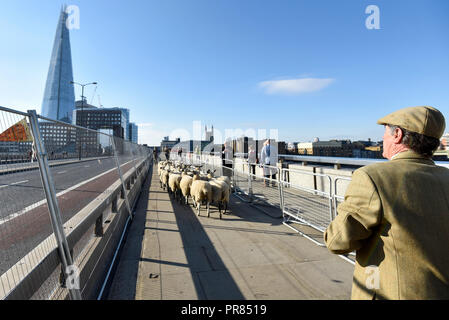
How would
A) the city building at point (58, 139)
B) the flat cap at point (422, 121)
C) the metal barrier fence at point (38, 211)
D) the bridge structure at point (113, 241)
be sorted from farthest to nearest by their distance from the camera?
the city building at point (58, 139) < the bridge structure at point (113, 241) < the metal barrier fence at point (38, 211) < the flat cap at point (422, 121)

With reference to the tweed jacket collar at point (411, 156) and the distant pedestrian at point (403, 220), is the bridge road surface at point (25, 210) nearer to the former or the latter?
the distant pedestrian at point (403, 220)

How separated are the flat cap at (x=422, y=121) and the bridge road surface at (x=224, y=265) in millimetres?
2414

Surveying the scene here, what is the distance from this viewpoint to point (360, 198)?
4.00 feet

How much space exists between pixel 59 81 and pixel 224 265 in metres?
172

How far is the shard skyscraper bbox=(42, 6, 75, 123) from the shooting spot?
440 ft

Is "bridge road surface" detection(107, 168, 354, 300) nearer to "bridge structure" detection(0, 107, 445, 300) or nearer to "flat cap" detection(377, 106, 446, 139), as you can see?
"bridge structure" detection(0, 107, 445, 300)

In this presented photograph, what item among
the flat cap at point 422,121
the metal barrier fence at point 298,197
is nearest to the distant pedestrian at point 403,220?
the flat cap at point 422,121

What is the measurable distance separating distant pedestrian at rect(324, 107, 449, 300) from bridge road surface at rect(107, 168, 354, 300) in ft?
6.32

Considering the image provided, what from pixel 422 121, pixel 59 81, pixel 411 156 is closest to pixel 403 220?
pixel 411 156

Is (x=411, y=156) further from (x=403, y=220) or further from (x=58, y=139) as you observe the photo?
(x=58, y=139)

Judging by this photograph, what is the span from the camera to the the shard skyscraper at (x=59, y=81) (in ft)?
440

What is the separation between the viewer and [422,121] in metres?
1.24

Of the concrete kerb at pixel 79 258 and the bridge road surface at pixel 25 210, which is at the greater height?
the bridge road surface at pixel 25 210

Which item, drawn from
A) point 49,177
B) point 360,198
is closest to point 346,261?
point 360,198
